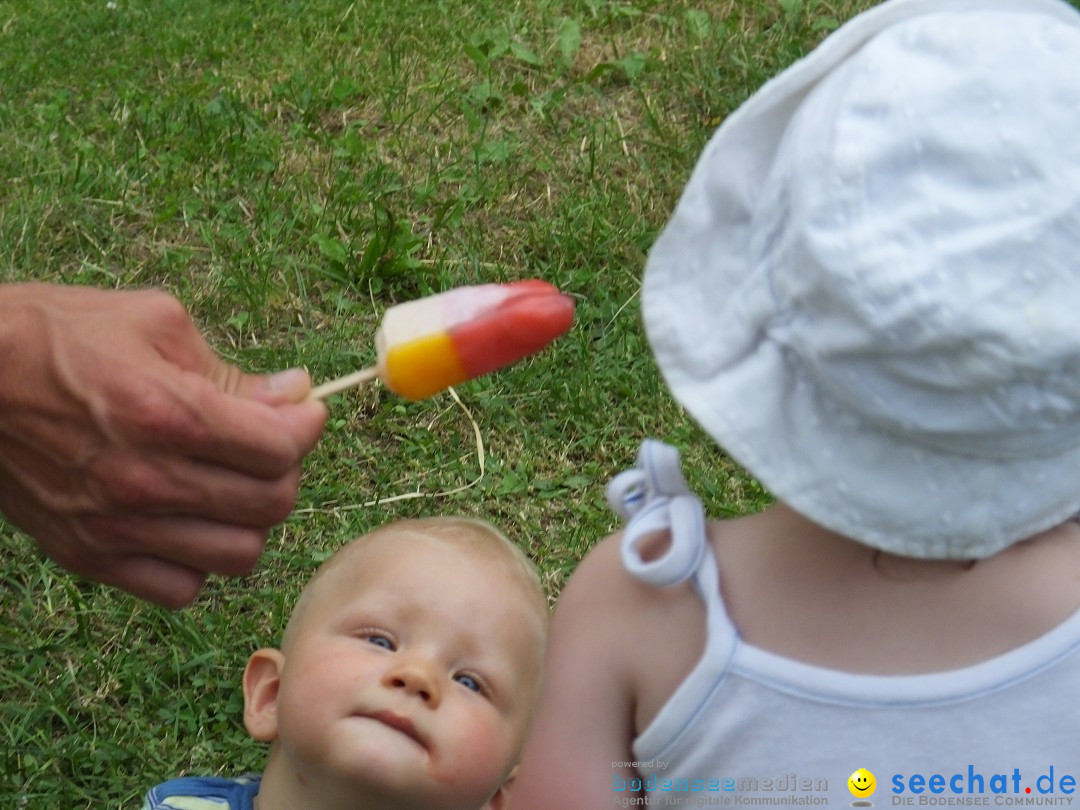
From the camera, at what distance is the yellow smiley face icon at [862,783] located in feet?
4.71

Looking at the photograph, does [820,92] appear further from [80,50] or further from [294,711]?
[80,50]

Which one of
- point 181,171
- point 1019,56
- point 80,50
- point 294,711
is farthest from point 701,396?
point 80,50

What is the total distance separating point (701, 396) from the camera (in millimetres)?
1421

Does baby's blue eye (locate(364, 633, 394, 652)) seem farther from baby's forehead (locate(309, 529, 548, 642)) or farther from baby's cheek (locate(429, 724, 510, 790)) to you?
baby's cheek (locate(429, 724, 510, 790))

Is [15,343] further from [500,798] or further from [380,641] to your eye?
[500,798]

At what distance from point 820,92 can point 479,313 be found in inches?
21.2

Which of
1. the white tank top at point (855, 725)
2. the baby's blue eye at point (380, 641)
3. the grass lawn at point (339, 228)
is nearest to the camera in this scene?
the white tank top at point (855, 725)

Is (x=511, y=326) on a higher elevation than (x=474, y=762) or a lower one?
higher

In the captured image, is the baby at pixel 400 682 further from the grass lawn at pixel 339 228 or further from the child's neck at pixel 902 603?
the grass lawn at pixel 339 228

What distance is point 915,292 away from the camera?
1.20 metres

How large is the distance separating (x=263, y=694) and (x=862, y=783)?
1.08 m

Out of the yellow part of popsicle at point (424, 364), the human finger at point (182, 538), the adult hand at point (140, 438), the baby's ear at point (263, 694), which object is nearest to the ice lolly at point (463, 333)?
the yellow part of popsicle at point (424, 364)

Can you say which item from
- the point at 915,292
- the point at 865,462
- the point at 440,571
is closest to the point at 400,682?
the point at 440,571

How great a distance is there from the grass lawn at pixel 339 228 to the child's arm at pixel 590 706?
1.20 m
